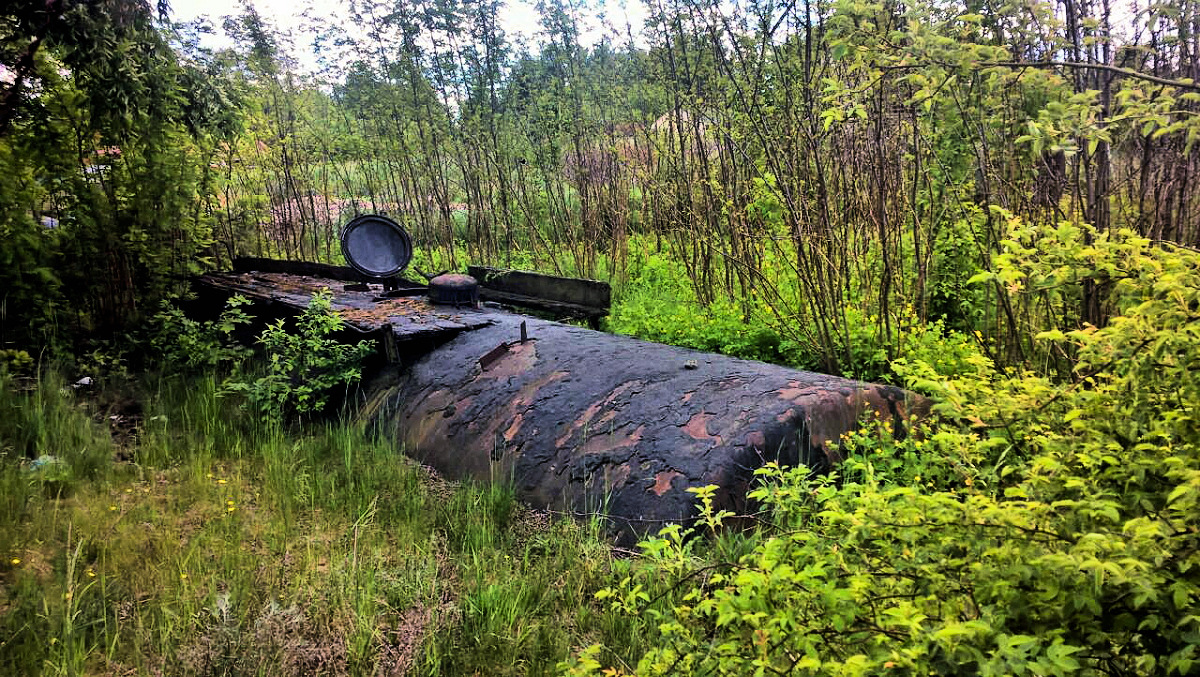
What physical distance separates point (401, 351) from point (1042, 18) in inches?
147

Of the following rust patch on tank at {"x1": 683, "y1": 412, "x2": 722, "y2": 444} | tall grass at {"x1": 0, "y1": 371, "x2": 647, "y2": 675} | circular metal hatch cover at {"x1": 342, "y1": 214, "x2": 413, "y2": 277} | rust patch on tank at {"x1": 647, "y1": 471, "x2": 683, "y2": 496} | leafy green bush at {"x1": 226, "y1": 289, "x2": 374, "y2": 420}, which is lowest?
tall grass at {"x1": 0, "y1": 371, "x2": 647, "y2": 675}

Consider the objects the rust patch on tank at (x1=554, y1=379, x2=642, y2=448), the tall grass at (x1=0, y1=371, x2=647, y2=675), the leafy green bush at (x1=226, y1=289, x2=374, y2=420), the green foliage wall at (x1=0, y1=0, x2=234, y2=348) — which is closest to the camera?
the tall grass at (x1=0, y1=371, x2=647, y2=675)

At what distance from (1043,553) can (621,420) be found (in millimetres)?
1983

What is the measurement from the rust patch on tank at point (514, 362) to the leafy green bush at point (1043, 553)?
7.17ft

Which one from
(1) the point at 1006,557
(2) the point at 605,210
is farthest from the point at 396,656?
(2) the point at 605,210

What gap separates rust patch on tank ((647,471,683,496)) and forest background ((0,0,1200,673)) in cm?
35

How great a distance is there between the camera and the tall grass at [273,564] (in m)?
2.17

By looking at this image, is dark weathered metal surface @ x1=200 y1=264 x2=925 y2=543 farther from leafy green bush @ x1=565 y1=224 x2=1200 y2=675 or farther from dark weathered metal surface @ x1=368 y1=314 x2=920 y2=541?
leafy green bush @ x1=565 y1=224 x2=1200 y2=675

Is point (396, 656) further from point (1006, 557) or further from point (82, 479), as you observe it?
point (82, 479)

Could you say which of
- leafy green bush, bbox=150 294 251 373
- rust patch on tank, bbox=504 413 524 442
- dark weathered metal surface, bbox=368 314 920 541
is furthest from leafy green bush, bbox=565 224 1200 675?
leafy green bush, bbox=150 294 251 373

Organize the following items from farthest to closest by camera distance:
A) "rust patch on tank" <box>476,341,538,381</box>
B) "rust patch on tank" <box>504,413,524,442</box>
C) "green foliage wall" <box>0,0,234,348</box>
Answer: "green foliage wall" <box>0,0,234,348</box> → "rust patch on tank" <box>476,341,538,381</box> → "rust patch on tank" <box>504,413,524,442</box>

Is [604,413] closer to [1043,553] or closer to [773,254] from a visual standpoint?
[1043,553]

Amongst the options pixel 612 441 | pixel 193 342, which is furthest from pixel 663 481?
pixel 193 342

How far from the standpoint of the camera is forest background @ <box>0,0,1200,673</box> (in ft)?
4.67
